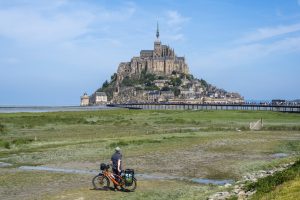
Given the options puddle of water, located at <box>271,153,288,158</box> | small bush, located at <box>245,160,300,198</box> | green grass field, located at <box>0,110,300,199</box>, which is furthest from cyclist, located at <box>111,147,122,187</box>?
puddle of water, located at <box>271,153,288,158</box>

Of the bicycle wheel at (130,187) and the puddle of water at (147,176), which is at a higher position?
→ the bicycle wheel at (130,187)

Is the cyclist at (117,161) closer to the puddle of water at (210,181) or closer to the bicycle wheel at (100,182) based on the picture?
the bicycle wheel at (100,182)

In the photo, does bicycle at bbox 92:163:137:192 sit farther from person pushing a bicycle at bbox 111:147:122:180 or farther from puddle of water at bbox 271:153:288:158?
puddle of water at bbox 271:153:288:158

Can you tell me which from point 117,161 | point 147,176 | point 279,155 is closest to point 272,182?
point 117,161

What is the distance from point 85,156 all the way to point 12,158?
5.14m

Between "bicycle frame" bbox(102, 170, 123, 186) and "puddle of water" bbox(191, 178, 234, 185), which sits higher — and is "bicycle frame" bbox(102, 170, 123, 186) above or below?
above

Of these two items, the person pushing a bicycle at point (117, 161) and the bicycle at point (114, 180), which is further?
the person pushing a bicycle at point (117, 161)

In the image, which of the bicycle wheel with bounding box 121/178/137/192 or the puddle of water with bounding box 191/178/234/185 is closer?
the bicycle wheel with bounding box 121/178/137/192

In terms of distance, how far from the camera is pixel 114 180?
19.8 meters

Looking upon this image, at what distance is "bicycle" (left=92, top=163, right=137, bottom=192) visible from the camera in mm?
19688

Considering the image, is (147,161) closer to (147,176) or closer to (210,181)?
(147,176)

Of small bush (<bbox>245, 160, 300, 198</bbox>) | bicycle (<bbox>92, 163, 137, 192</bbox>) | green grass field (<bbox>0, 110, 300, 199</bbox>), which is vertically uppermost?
small bush (<bbox>245, 160, 300, 198</bbox>)

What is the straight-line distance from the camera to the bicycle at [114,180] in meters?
19.7

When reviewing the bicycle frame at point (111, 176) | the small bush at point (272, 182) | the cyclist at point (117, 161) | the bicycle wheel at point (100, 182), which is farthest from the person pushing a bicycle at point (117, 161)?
the small bush at point (272, 182)
